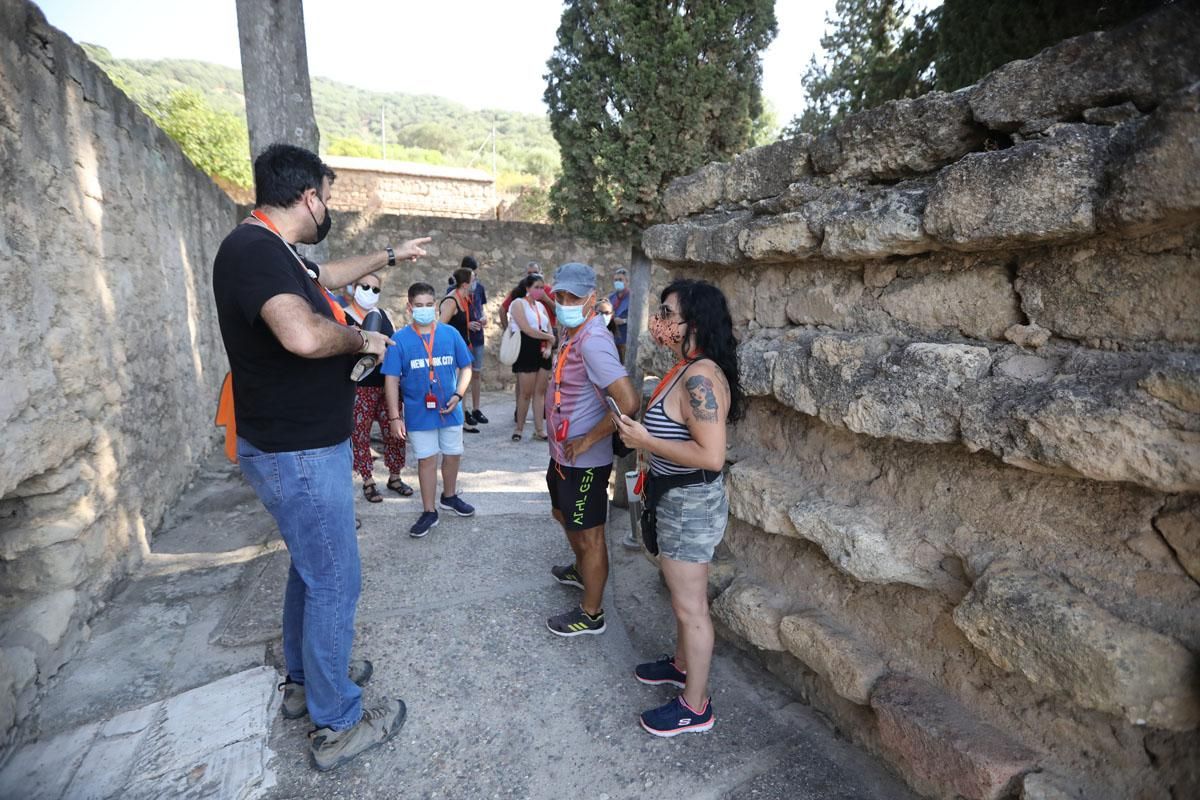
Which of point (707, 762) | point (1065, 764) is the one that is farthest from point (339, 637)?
point (1065, 764)

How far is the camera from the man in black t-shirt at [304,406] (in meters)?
1.89

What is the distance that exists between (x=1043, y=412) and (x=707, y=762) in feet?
5.30

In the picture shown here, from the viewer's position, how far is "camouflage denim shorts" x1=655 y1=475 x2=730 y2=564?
7.26 feet

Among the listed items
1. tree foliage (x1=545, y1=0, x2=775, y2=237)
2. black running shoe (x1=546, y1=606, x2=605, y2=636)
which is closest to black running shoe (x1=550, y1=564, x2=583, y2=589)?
black running shoe (x1=546, y1=606, x2=605, y2=636)

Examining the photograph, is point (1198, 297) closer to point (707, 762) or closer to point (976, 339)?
point (976, 339)

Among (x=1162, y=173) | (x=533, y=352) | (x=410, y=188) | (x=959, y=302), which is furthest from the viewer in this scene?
(x=410, y=188)

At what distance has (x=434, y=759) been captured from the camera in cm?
219

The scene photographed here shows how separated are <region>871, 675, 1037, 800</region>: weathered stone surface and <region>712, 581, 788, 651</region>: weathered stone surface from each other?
473 mm

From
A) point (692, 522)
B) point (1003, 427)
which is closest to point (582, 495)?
point (692, 522)

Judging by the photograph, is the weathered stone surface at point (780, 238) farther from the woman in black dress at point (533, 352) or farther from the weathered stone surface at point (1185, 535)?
the woman in black dress at point (533, 352)

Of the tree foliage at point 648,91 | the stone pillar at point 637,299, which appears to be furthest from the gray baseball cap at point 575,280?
the tree foliage at point 648,91

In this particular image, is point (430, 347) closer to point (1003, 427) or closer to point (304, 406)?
point (304, 406)

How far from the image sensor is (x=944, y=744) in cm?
175

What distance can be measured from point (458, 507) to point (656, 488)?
247 centimetres
